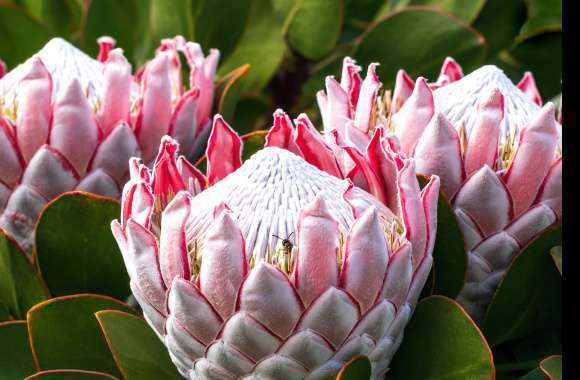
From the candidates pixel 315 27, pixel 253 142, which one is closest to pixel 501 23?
pixel 315 27

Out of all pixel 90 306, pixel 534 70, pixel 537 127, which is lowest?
pixel 534 70

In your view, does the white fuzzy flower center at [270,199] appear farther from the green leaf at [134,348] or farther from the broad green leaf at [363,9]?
the broad green leaf at [363,9]

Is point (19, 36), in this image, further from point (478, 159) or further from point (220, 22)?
point (478, 159)

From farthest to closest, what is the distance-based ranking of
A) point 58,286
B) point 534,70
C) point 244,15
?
point 534,70
point 244,15
point 58,286

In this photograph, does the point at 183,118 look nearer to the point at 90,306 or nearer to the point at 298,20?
the point at 90,306

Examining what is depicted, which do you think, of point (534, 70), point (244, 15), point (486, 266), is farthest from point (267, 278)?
point (534, 70)

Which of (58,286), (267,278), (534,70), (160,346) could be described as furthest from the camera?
(534,70)
